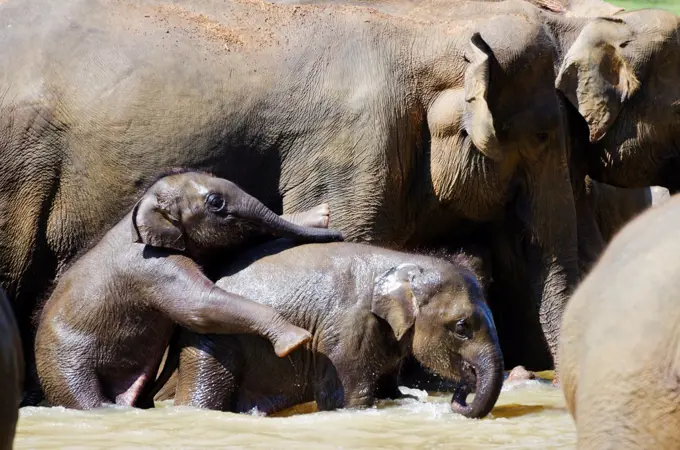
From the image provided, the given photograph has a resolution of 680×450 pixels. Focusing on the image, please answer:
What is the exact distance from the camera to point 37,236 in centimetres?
896

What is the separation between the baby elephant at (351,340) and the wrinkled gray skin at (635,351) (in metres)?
3.73

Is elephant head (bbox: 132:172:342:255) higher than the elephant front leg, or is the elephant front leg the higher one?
elephant head (bbox: 132:172:342:255)

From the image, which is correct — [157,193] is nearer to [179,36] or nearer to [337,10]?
[179,36]

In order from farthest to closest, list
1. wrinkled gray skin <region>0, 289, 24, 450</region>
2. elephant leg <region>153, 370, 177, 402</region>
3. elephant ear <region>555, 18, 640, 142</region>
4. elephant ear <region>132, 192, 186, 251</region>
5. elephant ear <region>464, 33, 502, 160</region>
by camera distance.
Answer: elephant ear <region>555, 18, 640, 142</region>
elephant ear <region>464, 33, 502, 160</region>
elephant leg <region>153, 370, 177, 402</region>
elephant ear <region>132, 192, 186, 251</region>
wrinkled gray skin <region>0, 289, 24, 450</region>

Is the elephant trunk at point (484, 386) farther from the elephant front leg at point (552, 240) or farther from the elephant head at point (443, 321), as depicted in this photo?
the elephant front leg at point (552, 240)

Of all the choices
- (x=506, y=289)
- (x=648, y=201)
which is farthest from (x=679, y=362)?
(x=648, y=201)

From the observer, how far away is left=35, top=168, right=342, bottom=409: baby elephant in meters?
7.98

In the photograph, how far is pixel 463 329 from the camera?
7.78 meters

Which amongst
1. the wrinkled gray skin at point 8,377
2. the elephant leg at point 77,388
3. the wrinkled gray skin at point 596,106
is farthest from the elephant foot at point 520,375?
the wrinkled gray skin at point 8,377

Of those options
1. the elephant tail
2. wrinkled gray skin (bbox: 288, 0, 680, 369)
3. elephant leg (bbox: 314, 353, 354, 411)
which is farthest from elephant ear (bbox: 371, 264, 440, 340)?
wrinkled gray skin (bbox: 288, 0, 680, 369)

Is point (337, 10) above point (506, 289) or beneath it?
above

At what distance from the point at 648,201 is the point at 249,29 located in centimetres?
445

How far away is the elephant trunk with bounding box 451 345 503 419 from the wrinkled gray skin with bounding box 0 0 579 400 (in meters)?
1.63

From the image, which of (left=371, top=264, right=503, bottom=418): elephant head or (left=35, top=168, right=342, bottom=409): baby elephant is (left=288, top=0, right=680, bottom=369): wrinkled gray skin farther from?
(left=35, top=168, right=342, bottom=409): baby elephant
